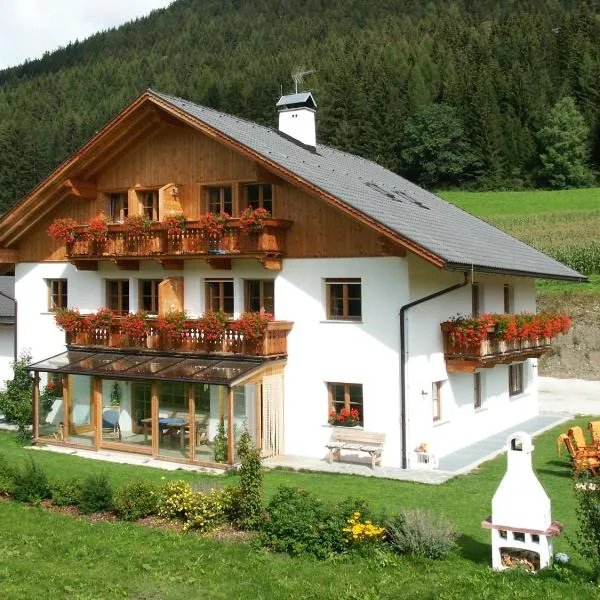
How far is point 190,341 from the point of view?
65.1 ft

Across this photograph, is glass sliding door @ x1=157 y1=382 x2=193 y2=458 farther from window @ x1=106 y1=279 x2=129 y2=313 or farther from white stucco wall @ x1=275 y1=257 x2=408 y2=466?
window @ x1=106 y1=279 x2=129 y2=313

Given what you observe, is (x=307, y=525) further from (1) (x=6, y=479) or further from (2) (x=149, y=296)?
(2) (x=149, y=296)

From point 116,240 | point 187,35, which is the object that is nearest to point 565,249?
point 116,240

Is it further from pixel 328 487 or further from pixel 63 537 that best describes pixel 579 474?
pixel 63 537

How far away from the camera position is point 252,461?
41.1 feet

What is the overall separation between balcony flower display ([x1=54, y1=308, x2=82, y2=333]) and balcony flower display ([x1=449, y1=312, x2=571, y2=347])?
10.3 meters

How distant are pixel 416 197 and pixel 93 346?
11.2m

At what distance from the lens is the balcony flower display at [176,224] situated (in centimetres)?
1998

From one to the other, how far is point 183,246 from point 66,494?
7.96 m

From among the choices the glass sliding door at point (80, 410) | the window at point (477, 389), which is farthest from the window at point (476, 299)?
the glass sliding door at point (80, 410)

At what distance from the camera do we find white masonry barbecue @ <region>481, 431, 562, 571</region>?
10.1 meters

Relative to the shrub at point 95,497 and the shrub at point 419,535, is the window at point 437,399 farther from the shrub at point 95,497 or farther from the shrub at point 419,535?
the shrub at point 95,497

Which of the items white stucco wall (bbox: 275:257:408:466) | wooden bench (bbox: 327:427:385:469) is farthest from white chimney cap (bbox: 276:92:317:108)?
wooden bench (bbox: 327:427:385:469)

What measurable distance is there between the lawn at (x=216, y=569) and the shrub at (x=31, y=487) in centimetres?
25
